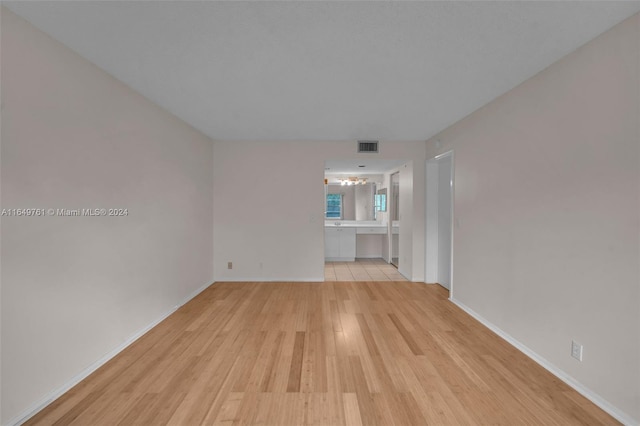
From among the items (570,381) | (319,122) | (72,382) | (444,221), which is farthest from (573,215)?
(72,382)

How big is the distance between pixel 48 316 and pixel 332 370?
2.12 m

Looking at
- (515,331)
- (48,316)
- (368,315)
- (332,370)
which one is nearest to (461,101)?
(515,331)

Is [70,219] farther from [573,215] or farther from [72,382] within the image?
[573,215]

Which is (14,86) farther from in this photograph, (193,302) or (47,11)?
(193,302)

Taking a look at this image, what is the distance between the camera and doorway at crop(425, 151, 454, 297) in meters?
4.83

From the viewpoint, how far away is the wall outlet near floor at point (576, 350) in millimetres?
2094

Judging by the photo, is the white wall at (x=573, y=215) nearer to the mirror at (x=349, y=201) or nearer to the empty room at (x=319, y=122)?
the empty room at (x=319, y=122)

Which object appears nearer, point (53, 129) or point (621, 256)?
point (621, 256)

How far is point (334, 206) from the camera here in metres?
8.17

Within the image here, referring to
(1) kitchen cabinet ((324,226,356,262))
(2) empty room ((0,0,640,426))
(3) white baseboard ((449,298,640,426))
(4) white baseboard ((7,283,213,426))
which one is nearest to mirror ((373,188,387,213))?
(1) kitchen cabinet ((324,226,356,262))

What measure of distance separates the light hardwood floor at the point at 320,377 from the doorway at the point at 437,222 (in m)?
1.43

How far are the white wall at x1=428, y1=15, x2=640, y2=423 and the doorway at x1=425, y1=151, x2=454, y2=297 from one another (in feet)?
4.99

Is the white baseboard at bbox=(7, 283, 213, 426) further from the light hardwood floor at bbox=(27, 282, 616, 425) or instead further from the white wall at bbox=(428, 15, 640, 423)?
the white wall at bbox=(428, 15, 640, 423)

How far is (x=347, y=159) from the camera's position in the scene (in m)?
5.10
